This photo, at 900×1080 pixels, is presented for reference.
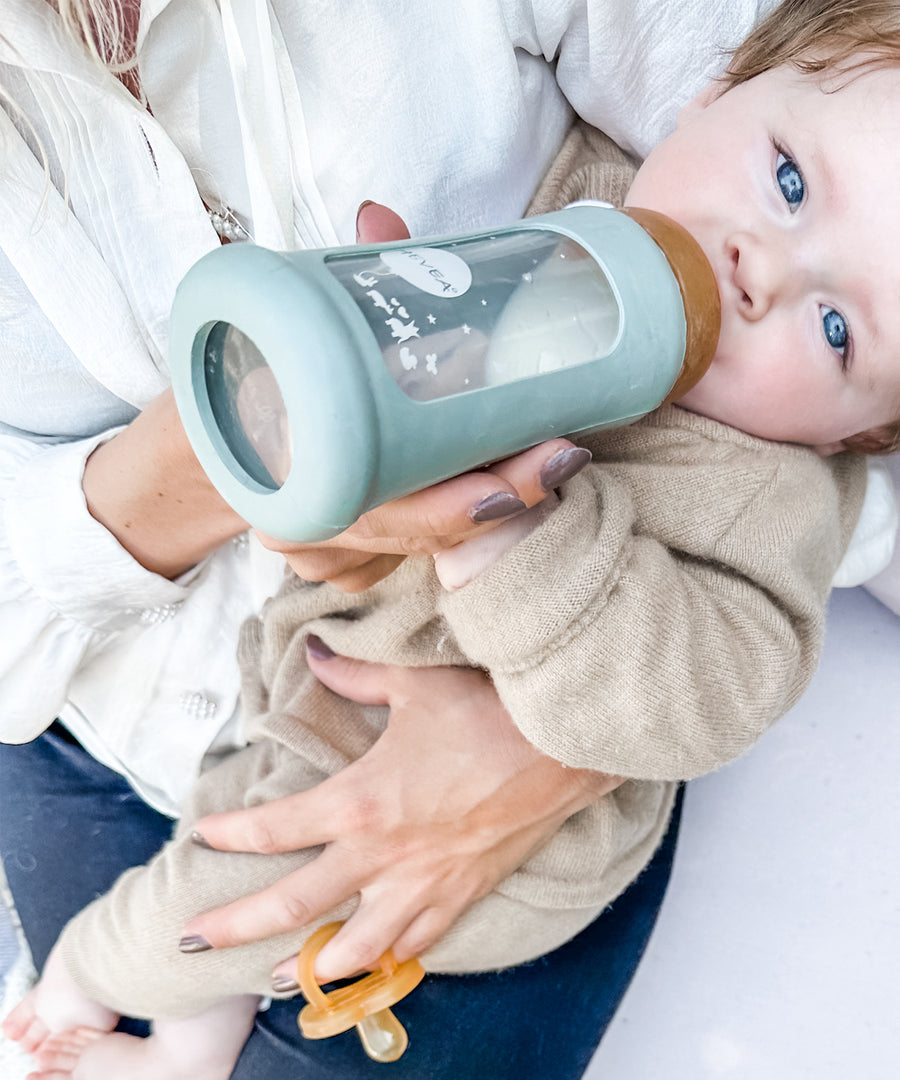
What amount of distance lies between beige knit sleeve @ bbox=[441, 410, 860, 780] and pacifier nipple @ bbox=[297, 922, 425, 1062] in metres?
0.31

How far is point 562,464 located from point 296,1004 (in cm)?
70

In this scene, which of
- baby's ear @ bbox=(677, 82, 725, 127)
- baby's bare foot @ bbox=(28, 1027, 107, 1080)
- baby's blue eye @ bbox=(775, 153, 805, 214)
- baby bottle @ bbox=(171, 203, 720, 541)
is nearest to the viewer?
baby bottle @ bbox=(171, 203, 720, 541)

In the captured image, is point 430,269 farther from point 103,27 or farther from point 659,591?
point 103,27

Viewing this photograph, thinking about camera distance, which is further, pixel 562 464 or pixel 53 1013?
pixel 53 1013

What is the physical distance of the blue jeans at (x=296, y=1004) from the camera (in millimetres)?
945

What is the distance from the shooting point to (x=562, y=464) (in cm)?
57

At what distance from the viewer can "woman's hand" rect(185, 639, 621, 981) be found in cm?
82

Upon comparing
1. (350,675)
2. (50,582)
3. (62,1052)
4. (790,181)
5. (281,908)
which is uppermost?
(790,181)

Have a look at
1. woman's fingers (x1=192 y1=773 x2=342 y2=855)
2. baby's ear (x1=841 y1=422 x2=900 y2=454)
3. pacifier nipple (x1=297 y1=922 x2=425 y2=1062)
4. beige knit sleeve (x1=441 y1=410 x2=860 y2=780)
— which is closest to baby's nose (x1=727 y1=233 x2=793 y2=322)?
beige knit sleeve (x1=441 y1=410 x2=860 y2=780)

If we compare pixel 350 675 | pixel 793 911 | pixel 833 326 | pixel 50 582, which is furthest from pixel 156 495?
pixel 793 911

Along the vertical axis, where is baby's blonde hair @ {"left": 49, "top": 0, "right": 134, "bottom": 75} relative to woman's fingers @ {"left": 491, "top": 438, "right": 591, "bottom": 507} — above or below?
above

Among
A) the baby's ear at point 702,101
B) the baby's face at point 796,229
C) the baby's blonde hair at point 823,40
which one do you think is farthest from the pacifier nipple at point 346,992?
the baby's ear at point 702,101

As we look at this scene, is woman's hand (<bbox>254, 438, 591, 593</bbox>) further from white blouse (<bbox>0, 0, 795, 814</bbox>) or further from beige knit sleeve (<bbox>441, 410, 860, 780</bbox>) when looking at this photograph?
white blouse (<bbox>0, 0, 795, 814</bbox>)

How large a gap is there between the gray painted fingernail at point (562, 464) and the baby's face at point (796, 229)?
27cm
